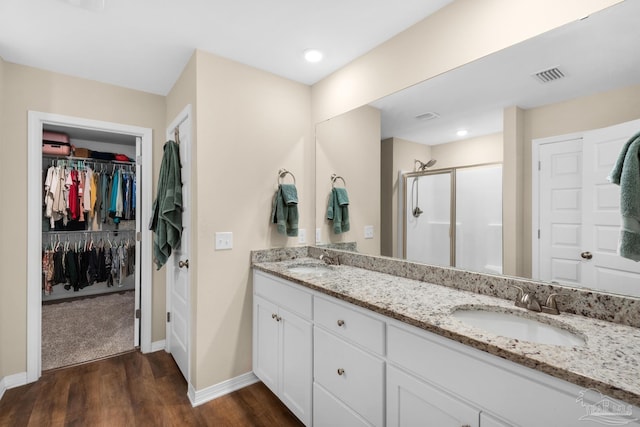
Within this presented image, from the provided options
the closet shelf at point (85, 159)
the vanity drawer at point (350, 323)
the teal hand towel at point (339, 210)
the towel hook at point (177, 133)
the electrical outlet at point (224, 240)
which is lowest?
the vanity drawer at point (350, 323)

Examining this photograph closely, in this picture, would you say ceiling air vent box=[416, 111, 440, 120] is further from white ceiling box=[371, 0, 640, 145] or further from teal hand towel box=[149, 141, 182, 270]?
teal hand towel box=[149, 141, 182, 270]

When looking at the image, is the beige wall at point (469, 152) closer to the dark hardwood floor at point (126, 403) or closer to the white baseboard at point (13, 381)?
the dark hardwood floor at point (126, 403)

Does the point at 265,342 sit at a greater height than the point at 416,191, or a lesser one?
lesser

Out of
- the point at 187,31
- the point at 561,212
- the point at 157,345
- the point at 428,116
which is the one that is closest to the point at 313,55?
the point at 187,31

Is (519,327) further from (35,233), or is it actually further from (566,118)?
(35,233)

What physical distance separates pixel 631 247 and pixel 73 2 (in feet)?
8.68

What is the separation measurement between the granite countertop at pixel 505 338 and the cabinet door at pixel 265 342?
409 millimetres

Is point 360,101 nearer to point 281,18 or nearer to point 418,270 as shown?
point 281,18

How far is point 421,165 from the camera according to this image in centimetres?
182

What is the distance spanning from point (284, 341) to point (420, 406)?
97cm

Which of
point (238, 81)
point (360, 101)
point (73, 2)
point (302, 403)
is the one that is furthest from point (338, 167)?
point (73, 2)

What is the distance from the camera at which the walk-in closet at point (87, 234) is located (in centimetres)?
362

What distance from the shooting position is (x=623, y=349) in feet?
2.87

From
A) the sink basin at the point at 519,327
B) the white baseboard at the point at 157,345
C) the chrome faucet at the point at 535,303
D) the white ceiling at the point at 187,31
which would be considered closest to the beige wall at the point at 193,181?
the white ceiling at the point at 187,31
